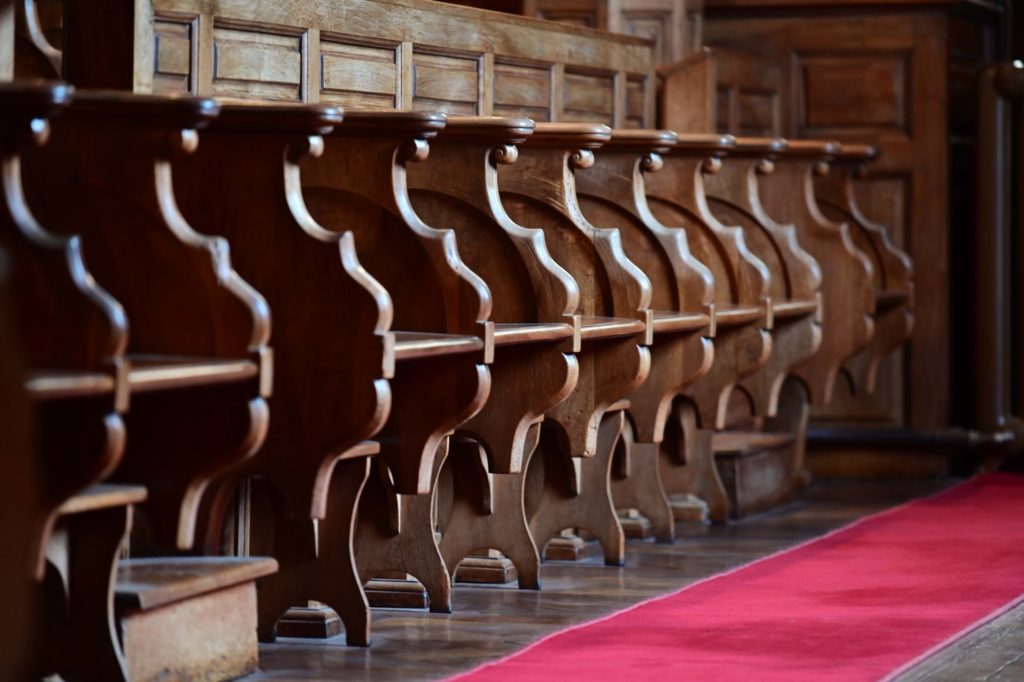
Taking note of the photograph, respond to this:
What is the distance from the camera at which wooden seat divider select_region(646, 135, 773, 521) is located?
5.25 meters

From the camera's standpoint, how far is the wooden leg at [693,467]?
5520mm

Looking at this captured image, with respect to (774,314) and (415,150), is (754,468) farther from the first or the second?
(415,150)

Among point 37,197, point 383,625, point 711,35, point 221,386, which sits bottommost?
point 383,625

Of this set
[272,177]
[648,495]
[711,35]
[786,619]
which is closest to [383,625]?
[786,619]

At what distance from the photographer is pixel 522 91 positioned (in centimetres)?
539

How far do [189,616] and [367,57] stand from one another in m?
1.85

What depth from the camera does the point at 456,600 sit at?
4250 mm

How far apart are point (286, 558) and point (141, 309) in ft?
2.76

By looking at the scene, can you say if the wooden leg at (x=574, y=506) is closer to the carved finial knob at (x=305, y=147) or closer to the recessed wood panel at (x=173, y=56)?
the recessed wood panel at (x=173, y=56)

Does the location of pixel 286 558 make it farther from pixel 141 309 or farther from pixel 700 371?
pixel 700 371

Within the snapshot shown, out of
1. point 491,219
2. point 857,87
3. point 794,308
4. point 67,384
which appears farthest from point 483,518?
point 857,87

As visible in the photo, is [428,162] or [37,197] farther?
[428,162]

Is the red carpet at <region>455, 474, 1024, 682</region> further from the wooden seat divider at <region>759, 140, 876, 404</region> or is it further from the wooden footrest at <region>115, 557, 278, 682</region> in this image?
the wooden seat divider at <region>759, 140, 876, 404</region>

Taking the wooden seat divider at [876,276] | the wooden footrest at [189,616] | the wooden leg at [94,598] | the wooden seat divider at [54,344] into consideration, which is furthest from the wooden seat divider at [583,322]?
the wooden seat divider at [876,276]
